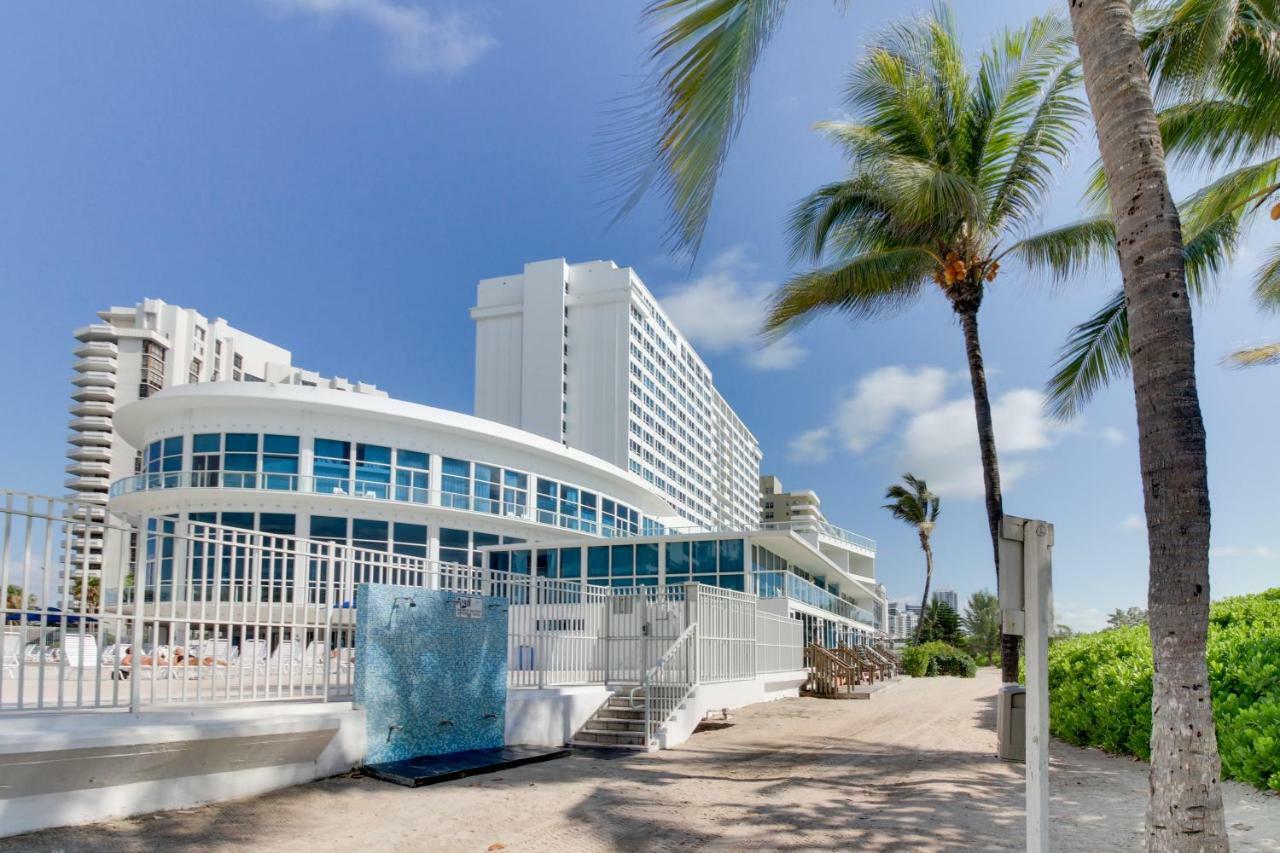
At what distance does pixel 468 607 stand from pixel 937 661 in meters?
35.4

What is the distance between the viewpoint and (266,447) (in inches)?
1302

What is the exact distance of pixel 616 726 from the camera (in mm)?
12859

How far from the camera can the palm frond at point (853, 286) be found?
1426cm

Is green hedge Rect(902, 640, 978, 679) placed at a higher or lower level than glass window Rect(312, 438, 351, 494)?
lower

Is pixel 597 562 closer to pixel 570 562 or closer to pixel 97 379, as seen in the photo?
pixel 570 562

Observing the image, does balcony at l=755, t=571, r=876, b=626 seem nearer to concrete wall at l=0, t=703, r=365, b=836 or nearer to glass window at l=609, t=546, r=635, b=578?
glass window at l=609, t=546, r=635, b=578

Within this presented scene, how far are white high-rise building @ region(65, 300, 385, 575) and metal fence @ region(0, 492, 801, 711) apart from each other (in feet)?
307

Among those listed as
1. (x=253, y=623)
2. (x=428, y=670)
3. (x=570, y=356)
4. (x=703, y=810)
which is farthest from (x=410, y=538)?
(x=570, y=356)

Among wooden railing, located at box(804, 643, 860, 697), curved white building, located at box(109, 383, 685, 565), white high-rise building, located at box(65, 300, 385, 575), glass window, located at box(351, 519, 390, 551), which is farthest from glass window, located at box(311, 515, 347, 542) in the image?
white high-rise building, located at box(65, 300, 385, 575)

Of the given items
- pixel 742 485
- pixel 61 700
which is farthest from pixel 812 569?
pixel 742 485

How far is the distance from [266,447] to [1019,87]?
2800cm

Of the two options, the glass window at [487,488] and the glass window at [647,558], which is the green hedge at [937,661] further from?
the glass window at [487,488]

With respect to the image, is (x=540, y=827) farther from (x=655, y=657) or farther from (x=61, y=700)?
(x=655, y=657)

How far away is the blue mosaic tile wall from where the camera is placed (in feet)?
31.0
